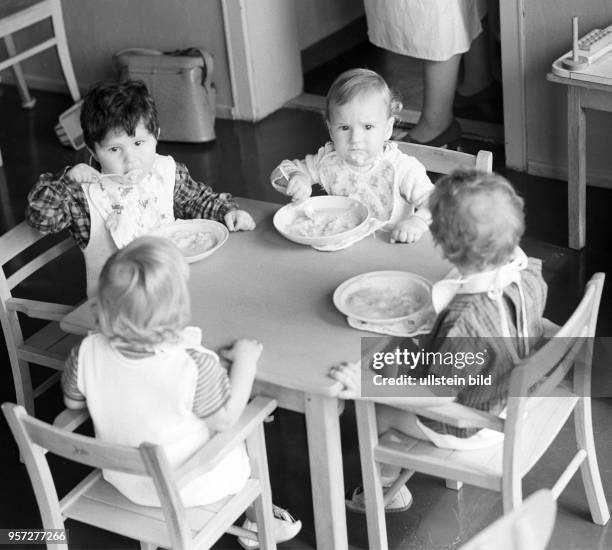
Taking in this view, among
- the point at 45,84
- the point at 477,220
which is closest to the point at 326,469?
the point at 477,220

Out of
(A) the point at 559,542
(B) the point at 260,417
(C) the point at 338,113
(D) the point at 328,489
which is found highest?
(C) the point at 338,113

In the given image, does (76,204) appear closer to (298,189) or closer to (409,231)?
(298,189)

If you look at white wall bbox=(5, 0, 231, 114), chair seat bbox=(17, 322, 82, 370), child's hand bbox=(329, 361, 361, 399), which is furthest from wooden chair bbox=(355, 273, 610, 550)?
white wall bbox=(5, 0, 231, 114)

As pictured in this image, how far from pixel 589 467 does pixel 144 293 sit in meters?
1.25

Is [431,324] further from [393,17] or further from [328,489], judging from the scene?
[393,17]

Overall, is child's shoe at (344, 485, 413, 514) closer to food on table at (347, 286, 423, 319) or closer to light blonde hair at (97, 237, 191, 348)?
food on table at (347, 286, 423, 319)

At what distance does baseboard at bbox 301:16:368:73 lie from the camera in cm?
596

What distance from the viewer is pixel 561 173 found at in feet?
14.5

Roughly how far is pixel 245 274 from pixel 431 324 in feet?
1.69

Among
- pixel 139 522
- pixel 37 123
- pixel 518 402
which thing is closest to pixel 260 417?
pixel 139 522

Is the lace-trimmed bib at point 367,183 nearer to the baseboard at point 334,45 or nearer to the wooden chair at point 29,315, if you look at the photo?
the wooden chair at point 29,315

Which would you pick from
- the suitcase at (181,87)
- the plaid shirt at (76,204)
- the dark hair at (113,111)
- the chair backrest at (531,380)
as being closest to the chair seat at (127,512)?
the chair backrest at (531,380)

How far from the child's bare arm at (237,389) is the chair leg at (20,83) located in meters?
4.05

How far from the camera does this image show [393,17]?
15.1 feet
